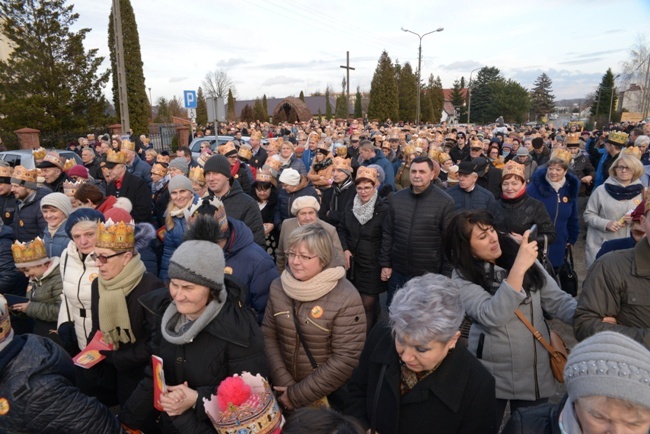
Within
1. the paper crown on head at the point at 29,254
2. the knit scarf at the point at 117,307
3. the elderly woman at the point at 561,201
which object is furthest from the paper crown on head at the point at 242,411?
the elderly woman at the point at 561,201

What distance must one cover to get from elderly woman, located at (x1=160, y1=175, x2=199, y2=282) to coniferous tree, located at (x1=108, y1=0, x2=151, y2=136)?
2369 cm

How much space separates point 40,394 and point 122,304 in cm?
84

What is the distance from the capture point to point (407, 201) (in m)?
4.61

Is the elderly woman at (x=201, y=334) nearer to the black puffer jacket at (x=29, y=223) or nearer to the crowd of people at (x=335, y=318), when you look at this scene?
the crowd of people at (x=335, y=318)

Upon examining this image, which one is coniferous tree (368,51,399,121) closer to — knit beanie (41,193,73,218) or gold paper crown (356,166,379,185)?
gold paper crown (356,166,379,185)

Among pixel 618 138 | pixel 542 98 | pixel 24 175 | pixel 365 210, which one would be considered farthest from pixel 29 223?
pixel 542 98

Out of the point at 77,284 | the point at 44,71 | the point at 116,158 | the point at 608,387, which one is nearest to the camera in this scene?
the point at 608,387

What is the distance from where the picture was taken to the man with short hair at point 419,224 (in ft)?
14.7

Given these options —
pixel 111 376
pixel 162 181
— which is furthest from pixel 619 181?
pixel 162 181

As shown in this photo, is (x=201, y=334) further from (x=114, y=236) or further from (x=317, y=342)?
(x=114, y=236)

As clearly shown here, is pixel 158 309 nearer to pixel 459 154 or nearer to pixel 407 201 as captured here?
pixel 407 201

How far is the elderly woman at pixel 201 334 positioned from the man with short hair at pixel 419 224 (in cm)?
246

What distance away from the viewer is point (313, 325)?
9.37ft

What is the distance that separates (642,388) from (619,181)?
14.6 ft
